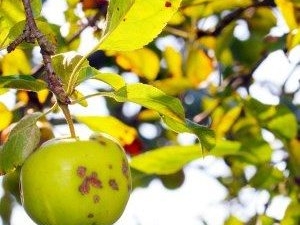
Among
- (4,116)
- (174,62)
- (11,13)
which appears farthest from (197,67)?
(11,13)

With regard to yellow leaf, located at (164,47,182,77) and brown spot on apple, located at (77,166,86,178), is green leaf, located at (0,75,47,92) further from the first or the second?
yellow leaf, located at (164,47,182,77)

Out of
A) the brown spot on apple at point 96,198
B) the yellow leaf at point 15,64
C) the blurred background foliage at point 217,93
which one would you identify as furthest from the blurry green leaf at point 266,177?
the brown spot on apple at point 96,198

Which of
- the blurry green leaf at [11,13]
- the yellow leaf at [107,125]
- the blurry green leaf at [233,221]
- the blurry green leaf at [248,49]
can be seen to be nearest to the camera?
the blurry green leaf at [11,13]

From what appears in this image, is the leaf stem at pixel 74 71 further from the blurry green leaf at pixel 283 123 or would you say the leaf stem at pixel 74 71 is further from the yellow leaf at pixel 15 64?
the blurry green leaf at pixel 283 123

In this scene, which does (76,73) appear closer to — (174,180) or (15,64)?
(15,64)

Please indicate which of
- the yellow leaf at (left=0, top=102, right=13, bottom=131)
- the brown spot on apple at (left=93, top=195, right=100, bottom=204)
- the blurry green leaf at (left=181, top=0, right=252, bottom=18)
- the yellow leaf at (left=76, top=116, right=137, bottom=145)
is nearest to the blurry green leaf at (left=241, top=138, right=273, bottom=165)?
the blurry green leaf at (left=181, top=0, right=252, bottom=18)

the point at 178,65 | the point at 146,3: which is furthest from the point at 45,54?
the point at 178,65
